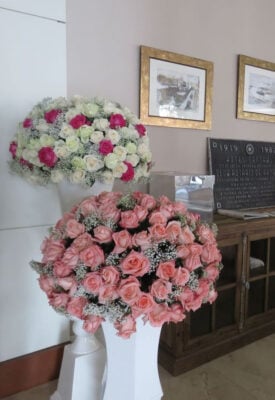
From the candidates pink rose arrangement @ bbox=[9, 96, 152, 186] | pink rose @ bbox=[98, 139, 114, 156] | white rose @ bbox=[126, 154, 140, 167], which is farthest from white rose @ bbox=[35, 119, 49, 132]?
white rose @ bbox=[126, 154, 140, 167]

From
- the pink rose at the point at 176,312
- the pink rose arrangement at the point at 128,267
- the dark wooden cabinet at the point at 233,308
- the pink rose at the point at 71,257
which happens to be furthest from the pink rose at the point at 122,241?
the dark wooden cabinet at the point at 233,308

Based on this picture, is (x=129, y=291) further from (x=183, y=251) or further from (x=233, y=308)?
(x=233, y=308)

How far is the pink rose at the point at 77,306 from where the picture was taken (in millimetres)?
924

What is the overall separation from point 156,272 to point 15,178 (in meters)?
0.98

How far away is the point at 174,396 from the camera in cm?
168

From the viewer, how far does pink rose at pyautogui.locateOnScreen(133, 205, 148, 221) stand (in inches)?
37.9

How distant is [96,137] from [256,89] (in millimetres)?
1863

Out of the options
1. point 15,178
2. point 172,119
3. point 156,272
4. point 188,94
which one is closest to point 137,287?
point 156,272

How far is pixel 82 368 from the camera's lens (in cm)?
139

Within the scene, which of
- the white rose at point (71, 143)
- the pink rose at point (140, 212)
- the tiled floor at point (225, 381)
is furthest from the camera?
the tiled floor at point (225, 381)

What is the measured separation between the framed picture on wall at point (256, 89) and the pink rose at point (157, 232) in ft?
6.13

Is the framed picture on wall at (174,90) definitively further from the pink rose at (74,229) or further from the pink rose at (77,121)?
the pink rose at (74,229)

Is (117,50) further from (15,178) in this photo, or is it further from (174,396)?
(174,396)

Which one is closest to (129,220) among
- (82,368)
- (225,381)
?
A: (82,368)
